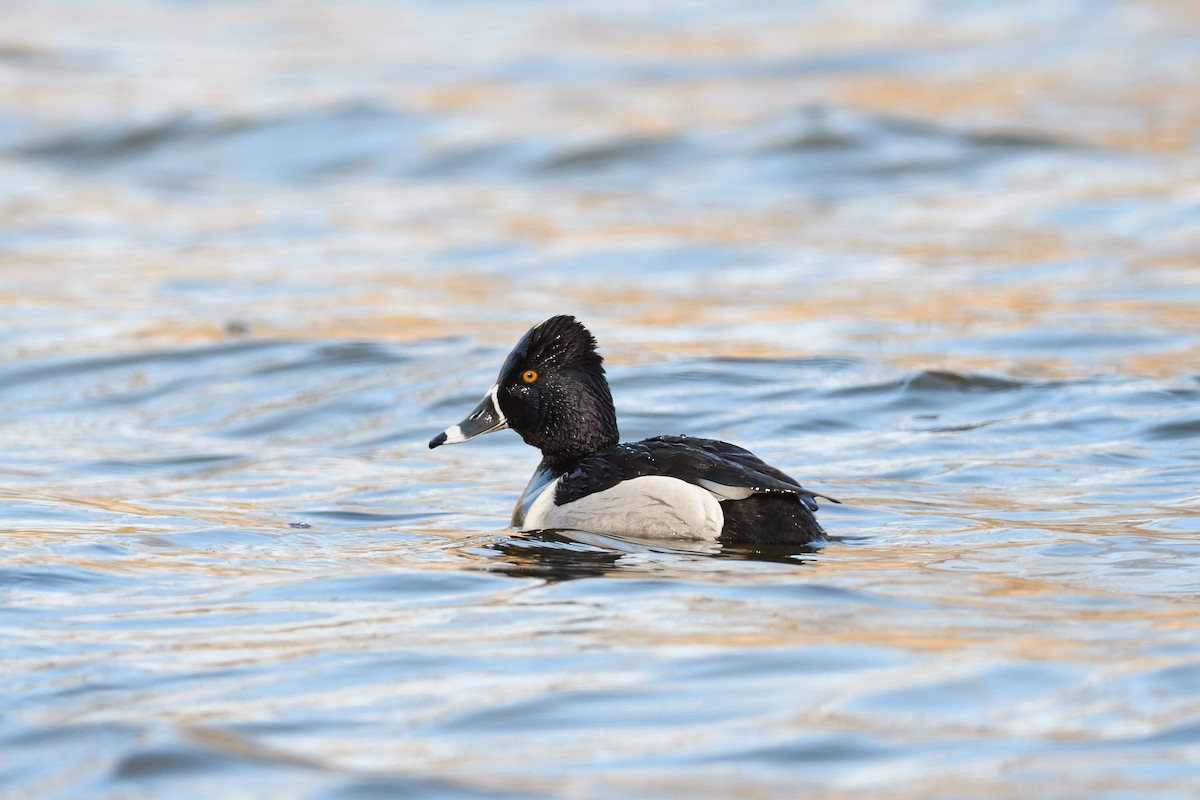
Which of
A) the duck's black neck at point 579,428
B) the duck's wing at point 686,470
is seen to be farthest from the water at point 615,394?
the duck's black neck at point 579,428

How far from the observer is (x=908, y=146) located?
19.4m

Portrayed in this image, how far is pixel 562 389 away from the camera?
25.8ft

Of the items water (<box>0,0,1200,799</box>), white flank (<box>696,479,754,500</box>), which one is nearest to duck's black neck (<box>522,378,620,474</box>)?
water (<box>0,0,1200,799</box>)

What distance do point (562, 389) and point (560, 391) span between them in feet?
0.04

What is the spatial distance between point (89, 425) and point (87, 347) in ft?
6.04

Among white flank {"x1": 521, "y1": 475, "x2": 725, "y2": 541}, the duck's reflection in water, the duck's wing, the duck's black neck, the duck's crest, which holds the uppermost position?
the duck's crest

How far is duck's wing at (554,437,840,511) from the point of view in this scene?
7.01 meters

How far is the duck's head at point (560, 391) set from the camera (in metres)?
7.86

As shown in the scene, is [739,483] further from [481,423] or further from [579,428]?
[481,423]

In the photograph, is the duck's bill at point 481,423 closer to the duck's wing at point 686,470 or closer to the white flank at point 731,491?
the duck's wing at point 686,470

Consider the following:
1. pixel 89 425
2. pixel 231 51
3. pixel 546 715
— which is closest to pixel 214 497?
pixel 89 425

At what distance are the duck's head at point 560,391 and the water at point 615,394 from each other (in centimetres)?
46

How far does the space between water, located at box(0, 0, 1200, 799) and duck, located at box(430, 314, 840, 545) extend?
5.2 inches

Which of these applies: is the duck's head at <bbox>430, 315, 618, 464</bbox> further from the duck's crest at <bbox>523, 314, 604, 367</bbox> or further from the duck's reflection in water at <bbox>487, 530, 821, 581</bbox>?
the duck's reflection in water at <bbox>487, 530, 821, 581</bbox>
